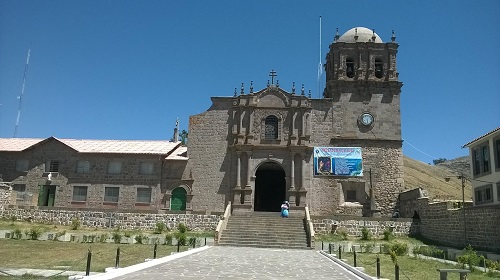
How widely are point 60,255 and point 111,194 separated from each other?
55.1ft

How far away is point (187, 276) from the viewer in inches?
453

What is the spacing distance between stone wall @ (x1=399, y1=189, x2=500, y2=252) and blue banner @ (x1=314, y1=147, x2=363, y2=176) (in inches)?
171

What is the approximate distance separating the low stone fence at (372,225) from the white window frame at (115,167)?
1718 cm

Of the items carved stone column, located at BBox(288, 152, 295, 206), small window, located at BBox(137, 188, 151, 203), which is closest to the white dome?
carved stone column, located at BBox(288, 152, 295, 206)

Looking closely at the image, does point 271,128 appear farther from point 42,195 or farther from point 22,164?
point 22,164

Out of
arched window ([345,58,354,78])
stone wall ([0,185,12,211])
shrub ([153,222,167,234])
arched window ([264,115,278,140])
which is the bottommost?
shrub ([153,222,167,234])

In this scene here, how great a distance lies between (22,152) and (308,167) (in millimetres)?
24844

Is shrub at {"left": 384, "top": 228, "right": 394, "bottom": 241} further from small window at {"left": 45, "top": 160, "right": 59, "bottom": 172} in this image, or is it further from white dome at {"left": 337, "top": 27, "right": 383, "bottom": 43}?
small window at {"left": 45, "top": 160, "right": 59, "bottom": 172}

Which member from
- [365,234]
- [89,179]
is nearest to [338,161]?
[365,234]

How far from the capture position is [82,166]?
3547cm

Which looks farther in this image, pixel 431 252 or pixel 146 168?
pixel 146 168

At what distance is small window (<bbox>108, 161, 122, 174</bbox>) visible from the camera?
3516cm

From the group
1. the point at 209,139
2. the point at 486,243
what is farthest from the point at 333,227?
the point at 209,139

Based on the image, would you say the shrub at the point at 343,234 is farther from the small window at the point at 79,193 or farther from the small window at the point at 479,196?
the small window at the point at 79,193
